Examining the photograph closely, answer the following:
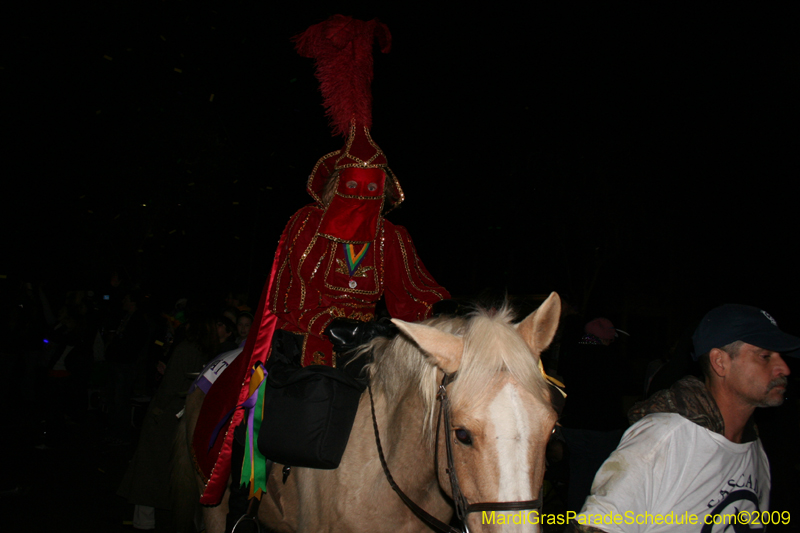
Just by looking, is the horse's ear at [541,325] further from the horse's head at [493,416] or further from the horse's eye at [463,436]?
the horse's eye at [463,436]

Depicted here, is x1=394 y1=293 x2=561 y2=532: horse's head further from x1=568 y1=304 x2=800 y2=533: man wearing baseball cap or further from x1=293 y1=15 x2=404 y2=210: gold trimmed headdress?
x1=293 y1=15 x2=404 y2=210: gold trimmed headdress

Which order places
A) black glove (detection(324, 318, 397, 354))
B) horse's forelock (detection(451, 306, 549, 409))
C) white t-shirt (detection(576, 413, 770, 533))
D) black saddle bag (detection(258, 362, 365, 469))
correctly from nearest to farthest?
horse's forelock (detection(451, 306, 549, 409)), white t-shirt (detection(576, 413, 770, 533)), black saddle bag (detection(258, 362, 365, 469)), black glove (detection(324, 318, 397, 354))

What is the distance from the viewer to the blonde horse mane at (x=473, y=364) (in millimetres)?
1940

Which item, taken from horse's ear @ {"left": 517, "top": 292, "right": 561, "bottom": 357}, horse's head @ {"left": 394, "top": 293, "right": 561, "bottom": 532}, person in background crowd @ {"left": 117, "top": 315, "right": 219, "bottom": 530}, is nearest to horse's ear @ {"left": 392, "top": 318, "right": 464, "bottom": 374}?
horse's head @ {"left": 394, "top": 293, "right": 561, "bottom": 532}

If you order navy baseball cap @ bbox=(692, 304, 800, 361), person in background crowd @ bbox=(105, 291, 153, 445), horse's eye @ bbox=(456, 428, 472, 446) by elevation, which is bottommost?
person in background crowd @ bbox=(105, 291, 153, 445)

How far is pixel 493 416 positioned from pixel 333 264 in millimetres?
1810

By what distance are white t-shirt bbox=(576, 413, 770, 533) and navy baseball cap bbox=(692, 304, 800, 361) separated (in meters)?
0.39

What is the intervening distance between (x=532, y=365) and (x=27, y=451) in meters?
9.14

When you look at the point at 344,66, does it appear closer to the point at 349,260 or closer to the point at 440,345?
the point at 349,260

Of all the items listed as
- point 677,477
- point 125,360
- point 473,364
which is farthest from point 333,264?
point 125,360

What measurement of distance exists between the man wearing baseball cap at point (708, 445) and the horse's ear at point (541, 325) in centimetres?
51

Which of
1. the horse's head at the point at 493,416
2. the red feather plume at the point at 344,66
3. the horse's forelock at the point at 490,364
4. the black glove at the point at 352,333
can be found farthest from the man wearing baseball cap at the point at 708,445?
the red feather plume at the point at 344,66

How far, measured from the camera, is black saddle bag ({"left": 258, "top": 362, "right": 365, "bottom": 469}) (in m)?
2.50

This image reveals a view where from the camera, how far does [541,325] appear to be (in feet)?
7.36
